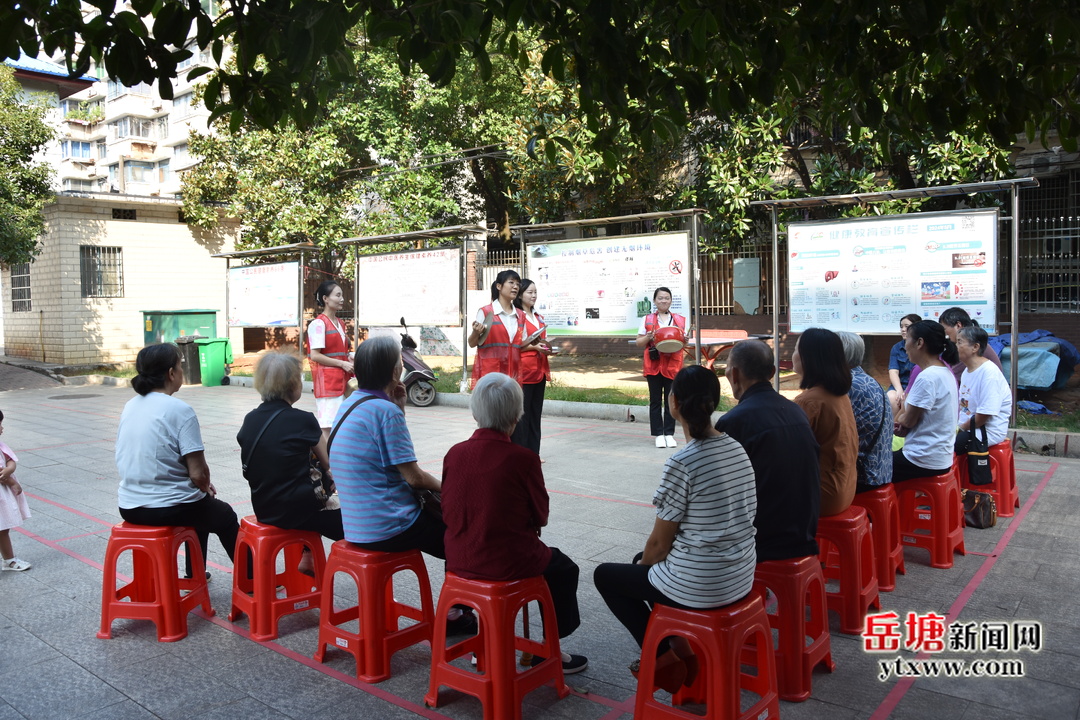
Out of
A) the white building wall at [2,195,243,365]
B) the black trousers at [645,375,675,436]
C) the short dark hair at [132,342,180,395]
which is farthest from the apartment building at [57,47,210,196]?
the short dark hair at [132,342,180,395]

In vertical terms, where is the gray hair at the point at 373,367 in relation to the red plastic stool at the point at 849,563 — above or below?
above

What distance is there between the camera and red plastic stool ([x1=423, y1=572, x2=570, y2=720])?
2998mm

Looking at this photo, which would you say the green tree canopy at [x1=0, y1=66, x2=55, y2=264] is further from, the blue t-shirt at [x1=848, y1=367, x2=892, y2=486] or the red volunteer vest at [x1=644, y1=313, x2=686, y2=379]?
the blue t-shirt at [x1=848, y1=367, x2=892, y2=486]

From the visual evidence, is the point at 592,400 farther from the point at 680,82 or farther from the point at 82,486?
the point at 680,82

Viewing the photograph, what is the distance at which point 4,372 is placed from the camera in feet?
61.5

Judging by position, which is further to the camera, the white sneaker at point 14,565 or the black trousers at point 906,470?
the white sneaker at point 14,565

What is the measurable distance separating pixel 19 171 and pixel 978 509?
61.2ft

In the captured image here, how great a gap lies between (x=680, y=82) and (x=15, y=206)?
17.8 metres

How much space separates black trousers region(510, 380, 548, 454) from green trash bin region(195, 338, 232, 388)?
11.2 m

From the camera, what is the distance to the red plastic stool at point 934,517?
472cm

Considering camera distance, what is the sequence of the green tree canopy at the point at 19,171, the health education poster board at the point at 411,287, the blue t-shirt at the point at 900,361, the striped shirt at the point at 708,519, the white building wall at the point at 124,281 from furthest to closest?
1. the white building wall at the point at 124,281
2. the green tree canopy at the point at 19,171
3. the health education poster board at the point at 411,287
4. the blue t-shirt at the point at 900,361
5. the striped shirt at the point at 708,519

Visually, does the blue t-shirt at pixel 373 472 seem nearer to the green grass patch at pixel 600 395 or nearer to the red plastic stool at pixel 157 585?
the red plastic stool at pixel 157 585

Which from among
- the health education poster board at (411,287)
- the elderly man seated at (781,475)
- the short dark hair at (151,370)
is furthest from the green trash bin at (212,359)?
the elderly man seated at (781,475)

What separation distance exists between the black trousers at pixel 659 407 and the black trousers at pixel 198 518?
507cm
